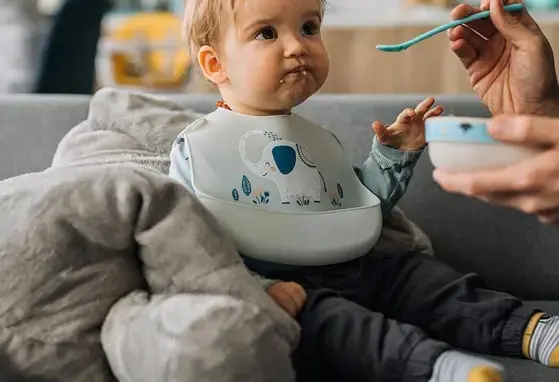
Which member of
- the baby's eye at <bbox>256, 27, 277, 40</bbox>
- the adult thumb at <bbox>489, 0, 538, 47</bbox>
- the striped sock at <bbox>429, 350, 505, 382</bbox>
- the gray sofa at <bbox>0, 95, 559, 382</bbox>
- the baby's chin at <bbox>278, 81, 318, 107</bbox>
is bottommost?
the gray sofa at <bbox>0, 95, 559, 382</bbox>

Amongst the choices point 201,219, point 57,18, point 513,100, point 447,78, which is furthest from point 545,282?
point 57,18

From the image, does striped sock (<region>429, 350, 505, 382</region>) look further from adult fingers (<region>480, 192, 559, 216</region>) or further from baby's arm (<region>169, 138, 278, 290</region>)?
baby's arm (<region>169, 138, 278, 290</region>)

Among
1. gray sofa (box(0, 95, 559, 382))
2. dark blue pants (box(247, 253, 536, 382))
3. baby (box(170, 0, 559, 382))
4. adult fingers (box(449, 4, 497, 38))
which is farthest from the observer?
gray sofa (box(0, 95, 559, 382))

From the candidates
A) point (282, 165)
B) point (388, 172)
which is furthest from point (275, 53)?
point (388, 172)

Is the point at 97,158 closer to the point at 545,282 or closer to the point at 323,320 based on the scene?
the point at 323,320

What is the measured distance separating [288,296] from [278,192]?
0.18m

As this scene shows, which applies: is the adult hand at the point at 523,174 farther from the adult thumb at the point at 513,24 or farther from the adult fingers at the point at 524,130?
the adult thumb at the point at 513,24

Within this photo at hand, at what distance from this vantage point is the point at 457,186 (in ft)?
2.71

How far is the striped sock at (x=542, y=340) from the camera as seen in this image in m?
1.04

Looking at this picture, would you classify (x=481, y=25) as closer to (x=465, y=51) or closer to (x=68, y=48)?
(x=465, y=51)

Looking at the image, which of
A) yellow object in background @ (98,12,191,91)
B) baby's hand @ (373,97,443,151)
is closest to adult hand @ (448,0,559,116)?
baby's hand @ (373,97,443,151)

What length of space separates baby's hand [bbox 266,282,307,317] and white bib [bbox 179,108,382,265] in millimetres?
79

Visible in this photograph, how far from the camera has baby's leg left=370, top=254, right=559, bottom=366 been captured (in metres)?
1.07

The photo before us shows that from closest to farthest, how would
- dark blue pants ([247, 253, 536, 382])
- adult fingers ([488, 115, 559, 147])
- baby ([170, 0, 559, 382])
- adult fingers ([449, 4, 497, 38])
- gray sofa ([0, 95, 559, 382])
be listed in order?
adult fingers ([488, 115, 559, 147])
dark blue pants ([247, 253, 536, 382])
baby ([170, 0, 559, 382])
adult fingers ([449, 4, 497, 38])
gray sofa ([0, 95, 559, 382])
